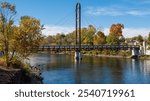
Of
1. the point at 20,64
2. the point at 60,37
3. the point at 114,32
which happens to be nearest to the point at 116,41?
the point at 114,32

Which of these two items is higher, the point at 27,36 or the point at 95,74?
the point at 27,36

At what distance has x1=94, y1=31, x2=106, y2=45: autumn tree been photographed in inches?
3674

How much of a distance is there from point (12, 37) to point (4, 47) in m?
1.16

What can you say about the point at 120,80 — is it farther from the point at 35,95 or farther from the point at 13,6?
the point at 35,95

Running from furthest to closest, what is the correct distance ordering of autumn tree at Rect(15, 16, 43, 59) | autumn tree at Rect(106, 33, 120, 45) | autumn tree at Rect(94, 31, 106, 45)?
autumn tree at Rect(94, 31, 106, 45), autumn tree at Rect(106, 33, 120, 45), autumn tree at Rect(15, 16, 43, 59)

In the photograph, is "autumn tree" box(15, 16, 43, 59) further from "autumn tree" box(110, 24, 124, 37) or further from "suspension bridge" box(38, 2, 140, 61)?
"autumn tree" box(110, 24, 124, 37)

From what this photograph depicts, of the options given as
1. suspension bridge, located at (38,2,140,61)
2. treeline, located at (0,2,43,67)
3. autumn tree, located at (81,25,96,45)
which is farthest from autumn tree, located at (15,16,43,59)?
autumn tree, located at (81,25,96,45)

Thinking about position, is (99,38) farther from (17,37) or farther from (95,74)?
(17,37)

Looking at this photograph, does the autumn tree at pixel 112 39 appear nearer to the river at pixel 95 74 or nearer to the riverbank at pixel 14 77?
the river at pixel 95 74

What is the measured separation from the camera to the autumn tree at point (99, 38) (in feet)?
306

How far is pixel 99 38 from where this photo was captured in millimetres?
93938

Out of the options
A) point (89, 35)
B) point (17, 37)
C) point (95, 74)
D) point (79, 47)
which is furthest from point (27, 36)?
point (89, 35)

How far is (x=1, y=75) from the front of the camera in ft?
69.1

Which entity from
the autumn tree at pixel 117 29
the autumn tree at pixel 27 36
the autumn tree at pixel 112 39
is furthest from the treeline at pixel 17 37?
the autumn tree at pixel 117 29
